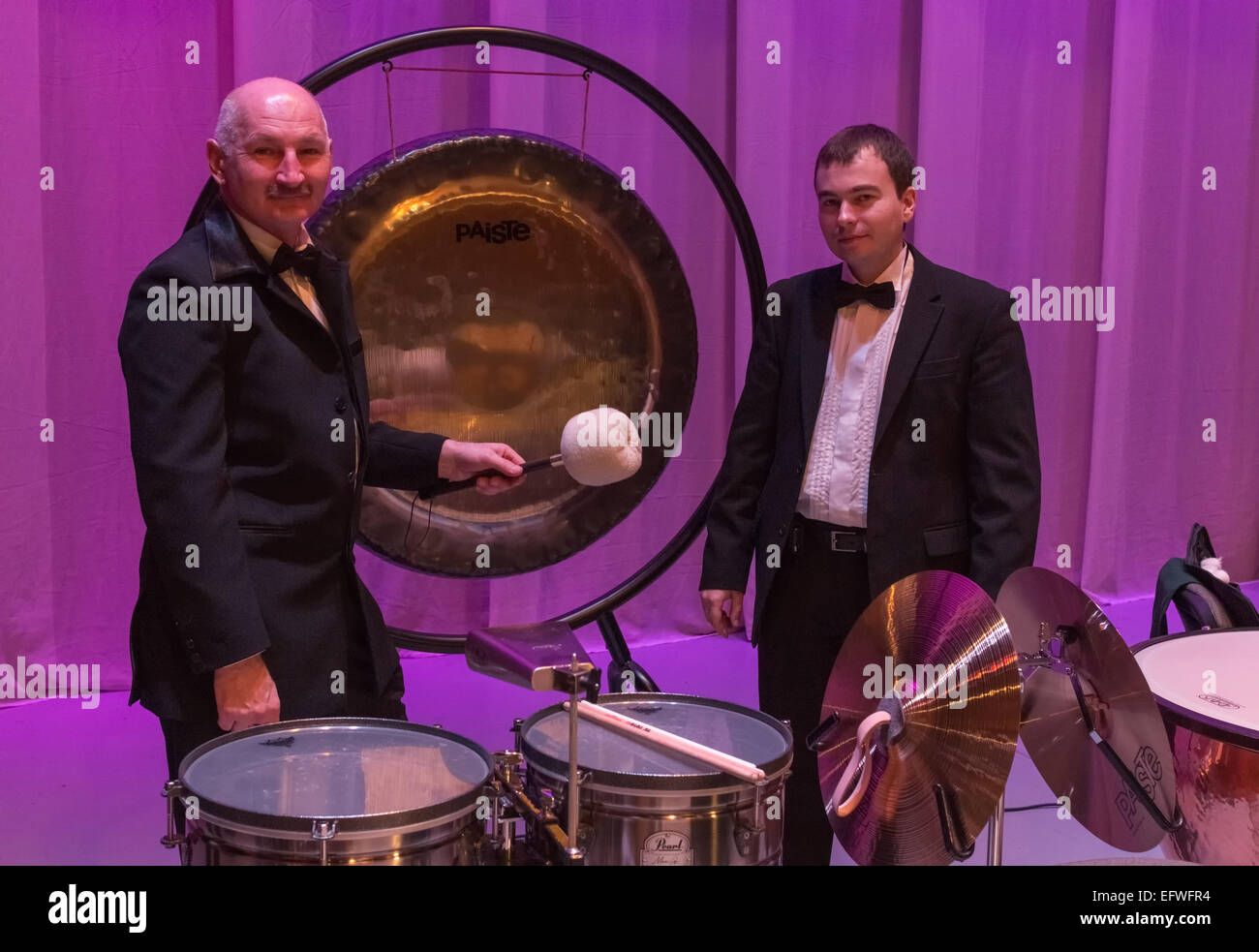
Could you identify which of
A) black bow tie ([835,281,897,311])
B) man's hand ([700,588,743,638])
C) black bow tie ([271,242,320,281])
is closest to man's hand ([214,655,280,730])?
black bow tie ([271,242,320,281])

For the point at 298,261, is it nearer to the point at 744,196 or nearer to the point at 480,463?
the point at 480,463

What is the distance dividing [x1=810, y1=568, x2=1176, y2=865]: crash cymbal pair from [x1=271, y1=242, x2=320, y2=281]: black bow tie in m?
0.85

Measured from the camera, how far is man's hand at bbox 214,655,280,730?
155 centimetres

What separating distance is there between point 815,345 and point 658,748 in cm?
A: 78

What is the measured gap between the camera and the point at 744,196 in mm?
3574

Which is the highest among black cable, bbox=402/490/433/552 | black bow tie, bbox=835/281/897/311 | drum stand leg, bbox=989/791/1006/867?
black bow tie, bbox=835/281/897/311

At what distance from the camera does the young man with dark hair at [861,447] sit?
6.26 ft

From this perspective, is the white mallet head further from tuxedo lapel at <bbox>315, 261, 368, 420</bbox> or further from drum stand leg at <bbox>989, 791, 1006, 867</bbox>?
drum stand leg at <bbox>989, 791, 1006, 867</bbox>

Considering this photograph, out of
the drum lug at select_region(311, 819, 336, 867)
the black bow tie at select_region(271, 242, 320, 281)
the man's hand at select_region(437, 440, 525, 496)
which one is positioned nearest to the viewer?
the drum lug at select_region(311, 819, 336, 867)

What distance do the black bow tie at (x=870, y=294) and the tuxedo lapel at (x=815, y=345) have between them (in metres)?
0.01

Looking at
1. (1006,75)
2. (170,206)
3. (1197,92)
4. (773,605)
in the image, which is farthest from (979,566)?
(1197,92)

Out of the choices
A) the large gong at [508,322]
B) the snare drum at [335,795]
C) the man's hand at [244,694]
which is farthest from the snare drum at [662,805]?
the large gong at [508,322]

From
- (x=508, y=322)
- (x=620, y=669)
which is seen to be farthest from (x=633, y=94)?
(x=620, y=669)

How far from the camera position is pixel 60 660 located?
10.3 ft
